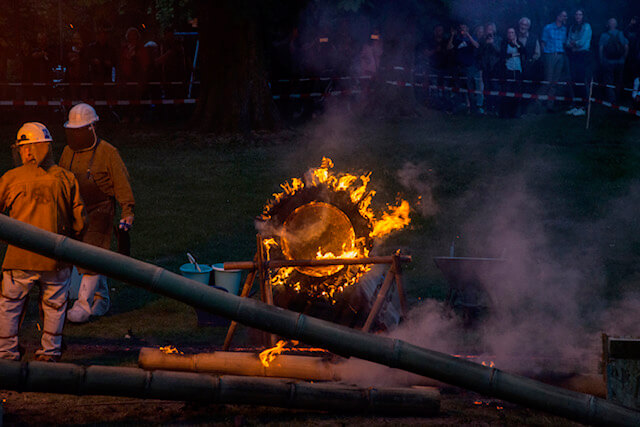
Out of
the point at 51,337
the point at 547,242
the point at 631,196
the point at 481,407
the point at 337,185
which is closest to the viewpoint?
the point at 481,407

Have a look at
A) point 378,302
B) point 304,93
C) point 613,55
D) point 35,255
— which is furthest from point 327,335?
point 304,93

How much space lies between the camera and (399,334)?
24.2 ft

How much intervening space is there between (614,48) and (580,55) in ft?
3.81

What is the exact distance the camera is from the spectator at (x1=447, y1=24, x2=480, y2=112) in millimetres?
22359

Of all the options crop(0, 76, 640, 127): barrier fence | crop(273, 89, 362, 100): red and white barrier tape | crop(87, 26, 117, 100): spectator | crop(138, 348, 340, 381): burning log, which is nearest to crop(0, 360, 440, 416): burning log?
crop(138, 348, 340, 381): burning log

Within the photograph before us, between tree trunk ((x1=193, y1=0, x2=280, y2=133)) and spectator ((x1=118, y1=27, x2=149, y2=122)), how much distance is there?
3.05m

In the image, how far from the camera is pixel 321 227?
7.17 m

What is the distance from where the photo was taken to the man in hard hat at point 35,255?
6.58 metres

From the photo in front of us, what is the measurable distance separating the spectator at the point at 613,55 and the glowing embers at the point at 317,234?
14.9 metres

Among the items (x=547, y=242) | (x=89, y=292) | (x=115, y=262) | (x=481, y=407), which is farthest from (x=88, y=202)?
(x=547, y=242)

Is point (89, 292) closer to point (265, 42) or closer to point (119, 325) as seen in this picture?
point (119, 325)

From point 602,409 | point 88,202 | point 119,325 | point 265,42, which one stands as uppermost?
point 265,42

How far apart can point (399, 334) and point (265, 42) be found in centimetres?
1416

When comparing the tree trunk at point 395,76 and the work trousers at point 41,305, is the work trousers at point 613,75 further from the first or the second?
the work trousers at point 41,305
